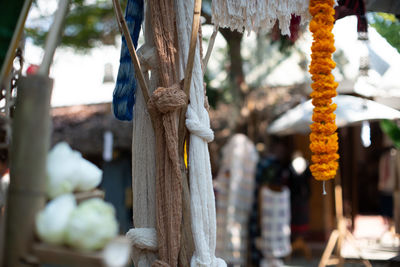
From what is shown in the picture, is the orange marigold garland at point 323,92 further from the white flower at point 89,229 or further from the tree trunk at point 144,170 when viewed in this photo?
the white flower at point 89,229

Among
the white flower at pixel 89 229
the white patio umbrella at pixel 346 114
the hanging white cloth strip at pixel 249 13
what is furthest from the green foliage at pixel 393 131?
the white flower at pixel 89 229

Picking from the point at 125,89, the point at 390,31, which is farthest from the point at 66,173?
the point at 390,31

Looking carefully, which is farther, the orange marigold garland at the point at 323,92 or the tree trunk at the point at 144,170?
the orange marigold garland at the point at 323,92

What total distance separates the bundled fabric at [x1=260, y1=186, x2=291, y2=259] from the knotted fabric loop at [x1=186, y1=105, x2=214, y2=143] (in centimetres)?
497

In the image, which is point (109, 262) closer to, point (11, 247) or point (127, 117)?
point (11, 247)

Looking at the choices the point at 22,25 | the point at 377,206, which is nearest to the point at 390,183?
the point at 377,206

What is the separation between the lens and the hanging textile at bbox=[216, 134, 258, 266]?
7199mm

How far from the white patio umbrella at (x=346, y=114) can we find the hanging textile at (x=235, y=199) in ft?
2.94

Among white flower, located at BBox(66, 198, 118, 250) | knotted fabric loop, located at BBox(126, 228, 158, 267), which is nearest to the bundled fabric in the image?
knotted fabric loop, located at BBox(126, 228, 158, 267)

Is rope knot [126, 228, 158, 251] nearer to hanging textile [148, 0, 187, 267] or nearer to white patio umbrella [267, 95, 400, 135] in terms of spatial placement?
hanging textile [148, 0, 187, 267]

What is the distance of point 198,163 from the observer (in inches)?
103

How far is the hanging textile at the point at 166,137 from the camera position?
2.54 metres

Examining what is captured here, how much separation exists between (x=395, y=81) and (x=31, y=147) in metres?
4.77

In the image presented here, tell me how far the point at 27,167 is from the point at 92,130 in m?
8.98
